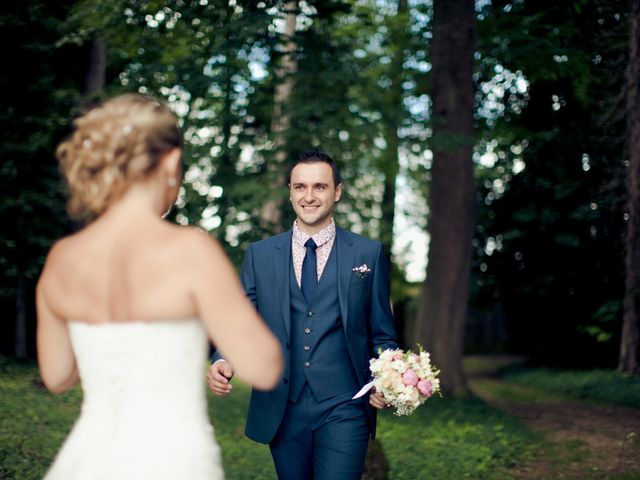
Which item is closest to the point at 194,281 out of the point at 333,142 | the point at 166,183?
the point at 166,183

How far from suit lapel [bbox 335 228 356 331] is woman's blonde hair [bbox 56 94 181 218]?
1.94 m

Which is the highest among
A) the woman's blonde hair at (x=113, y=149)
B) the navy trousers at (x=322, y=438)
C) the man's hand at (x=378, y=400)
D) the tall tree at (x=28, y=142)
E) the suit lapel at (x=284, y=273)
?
the tall tree at (x=28, y=142)

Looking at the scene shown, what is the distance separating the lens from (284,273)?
413 cm

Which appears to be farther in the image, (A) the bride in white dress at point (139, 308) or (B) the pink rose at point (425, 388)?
(B) the pink rose at point (425, 388)

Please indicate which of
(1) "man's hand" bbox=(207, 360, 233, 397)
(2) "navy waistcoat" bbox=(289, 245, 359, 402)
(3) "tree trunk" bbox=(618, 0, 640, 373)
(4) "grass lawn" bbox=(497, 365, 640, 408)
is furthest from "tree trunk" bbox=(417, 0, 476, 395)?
(1) "man's hand" bbox=(207, 360, 233, 397)

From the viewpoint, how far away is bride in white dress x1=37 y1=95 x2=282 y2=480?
2141 millimetres

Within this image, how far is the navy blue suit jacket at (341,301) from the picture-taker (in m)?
4.04

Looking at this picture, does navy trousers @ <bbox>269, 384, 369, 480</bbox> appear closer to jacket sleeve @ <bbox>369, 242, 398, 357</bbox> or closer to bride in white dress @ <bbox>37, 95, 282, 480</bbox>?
jacket sleeve @ <bbox>369, 242, 398, 357</bbox>

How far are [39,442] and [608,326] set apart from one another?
1203 cm

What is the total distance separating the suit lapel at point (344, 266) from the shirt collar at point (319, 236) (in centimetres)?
4

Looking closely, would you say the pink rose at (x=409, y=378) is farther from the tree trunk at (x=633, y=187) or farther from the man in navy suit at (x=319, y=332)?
the tree trunk at (x=633, y=187)

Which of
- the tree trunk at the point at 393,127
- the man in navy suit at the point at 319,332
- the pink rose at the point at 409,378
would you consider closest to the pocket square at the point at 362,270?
the man in navy suit at the point at 319,332

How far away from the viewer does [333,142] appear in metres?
11.8

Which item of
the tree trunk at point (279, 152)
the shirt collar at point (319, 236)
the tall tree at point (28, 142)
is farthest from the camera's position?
the tree trunk at point (279, 152)
